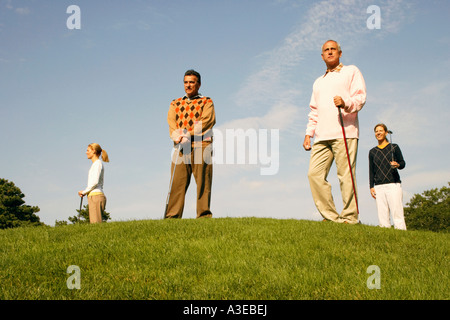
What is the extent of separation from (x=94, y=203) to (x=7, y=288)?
4918 mm

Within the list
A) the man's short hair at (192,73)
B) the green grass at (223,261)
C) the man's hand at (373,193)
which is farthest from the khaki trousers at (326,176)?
the man's short hair at (192,73)

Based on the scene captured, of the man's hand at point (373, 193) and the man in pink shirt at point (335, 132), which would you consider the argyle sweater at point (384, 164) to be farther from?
the man in pink shirt at point (335, 132)

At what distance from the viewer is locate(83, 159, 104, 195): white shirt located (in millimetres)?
9805

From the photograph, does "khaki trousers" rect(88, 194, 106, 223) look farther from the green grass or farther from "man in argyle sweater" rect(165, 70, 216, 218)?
"man in argyle sweater" rect(165, 70, 216, 218)

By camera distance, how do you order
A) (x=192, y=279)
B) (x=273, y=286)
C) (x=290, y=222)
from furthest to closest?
(x=290, y=222) → (x=192, y=279) → (x=273, y=286)

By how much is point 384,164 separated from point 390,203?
1007 millimetres

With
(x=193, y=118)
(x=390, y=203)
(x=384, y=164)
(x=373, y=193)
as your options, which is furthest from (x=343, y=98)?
(x=193, y=118)

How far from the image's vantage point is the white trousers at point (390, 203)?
10.2m

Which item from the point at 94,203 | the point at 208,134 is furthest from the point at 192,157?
the point at 94,203

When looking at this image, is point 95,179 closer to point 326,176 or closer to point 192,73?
point 192,73

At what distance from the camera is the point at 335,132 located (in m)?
8.82

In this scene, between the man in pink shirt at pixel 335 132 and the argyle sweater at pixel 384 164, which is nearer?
the man in pink shirt at pixel 335 132
